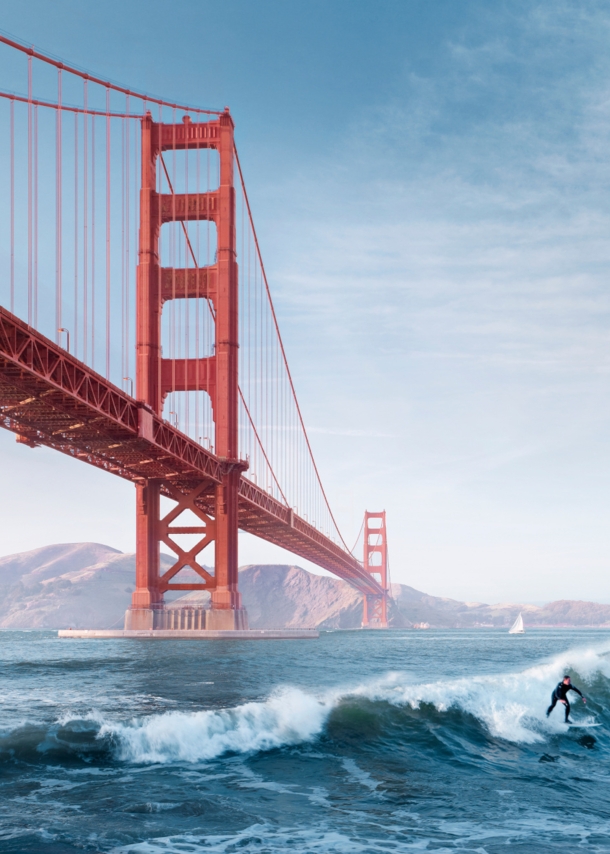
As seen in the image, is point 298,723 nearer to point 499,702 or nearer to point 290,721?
point 290,721

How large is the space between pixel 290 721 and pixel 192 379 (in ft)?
163

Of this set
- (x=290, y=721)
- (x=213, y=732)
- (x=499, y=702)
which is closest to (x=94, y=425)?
(x=499, y=702)

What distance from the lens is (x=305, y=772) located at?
1245cm

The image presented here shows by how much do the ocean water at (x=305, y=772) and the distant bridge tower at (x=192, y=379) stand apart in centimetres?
4078

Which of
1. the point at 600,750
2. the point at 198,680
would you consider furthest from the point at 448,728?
the point at 198,680

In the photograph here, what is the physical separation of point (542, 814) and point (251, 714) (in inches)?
235

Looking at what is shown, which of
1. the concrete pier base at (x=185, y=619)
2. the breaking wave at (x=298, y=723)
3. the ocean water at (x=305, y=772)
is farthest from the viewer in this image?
the concrete pier base at (x=185, y=619)

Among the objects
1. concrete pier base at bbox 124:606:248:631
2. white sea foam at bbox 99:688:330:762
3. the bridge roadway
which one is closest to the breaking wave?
white sea foam at bbox 99:688:330:762

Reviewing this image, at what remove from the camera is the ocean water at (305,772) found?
31.0 ft

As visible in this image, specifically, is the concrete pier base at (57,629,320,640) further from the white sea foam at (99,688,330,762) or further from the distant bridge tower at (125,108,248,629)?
the white sea foam at (99,688,330,762)

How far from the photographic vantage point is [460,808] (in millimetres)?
10828

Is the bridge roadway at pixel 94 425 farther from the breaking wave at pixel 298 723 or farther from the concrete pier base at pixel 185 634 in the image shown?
the breaking wave at pixel 298 723

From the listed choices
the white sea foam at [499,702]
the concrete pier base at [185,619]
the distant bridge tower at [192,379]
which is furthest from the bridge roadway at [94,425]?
the white sea foam at [499,702]

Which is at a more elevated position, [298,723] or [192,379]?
[192,379]
